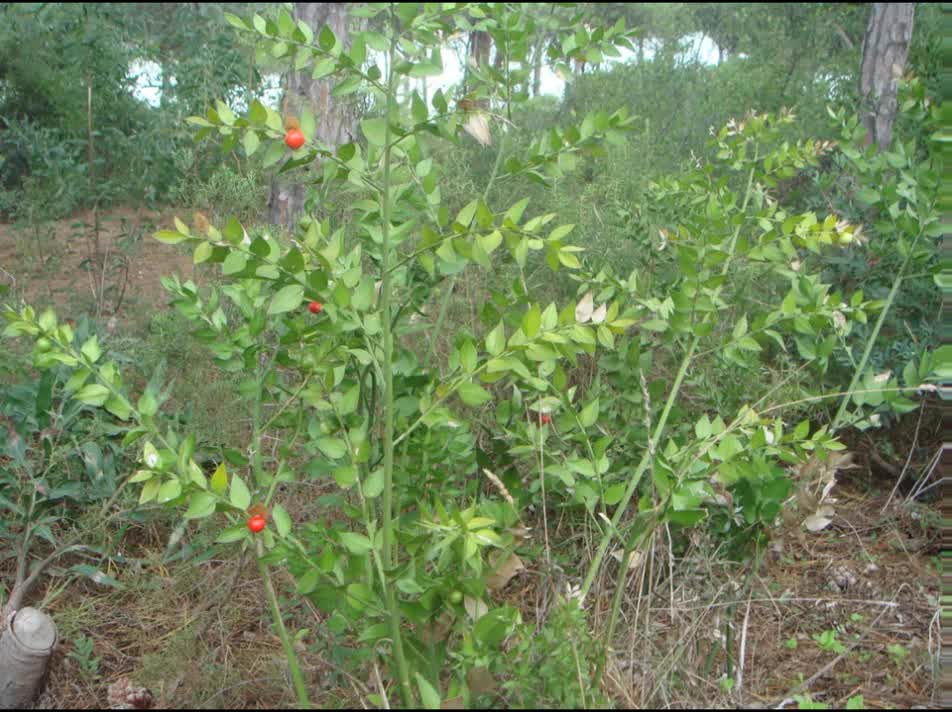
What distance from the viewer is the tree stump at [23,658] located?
229 centimetres

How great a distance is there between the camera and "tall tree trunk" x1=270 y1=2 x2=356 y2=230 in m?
4.24

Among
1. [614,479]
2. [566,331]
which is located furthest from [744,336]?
[566,331]

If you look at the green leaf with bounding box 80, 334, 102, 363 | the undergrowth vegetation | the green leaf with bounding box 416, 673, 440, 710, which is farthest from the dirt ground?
the green leaf with bounding box 416, 673, 440, 710

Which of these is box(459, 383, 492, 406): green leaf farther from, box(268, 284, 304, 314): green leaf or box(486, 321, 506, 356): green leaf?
box(268, 284, 304, 314): green leaf

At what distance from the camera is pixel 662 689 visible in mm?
2059

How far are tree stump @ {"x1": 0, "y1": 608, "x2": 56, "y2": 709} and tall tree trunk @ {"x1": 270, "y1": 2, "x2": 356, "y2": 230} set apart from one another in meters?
2.24

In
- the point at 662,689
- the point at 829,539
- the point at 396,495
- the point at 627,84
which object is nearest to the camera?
the point at 662,689

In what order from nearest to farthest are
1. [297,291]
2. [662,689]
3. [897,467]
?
[297,291] < [662,689] < [897,467]

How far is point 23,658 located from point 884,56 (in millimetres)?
5903

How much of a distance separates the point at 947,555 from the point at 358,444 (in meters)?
1.68

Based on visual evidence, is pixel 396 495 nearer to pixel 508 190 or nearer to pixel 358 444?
pixel 358 444

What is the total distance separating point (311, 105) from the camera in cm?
433

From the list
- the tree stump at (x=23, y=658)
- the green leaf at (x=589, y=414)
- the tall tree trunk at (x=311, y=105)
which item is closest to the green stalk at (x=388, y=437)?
the green leaf at (x=589, y=414)

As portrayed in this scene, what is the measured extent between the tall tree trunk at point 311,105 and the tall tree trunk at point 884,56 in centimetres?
338
